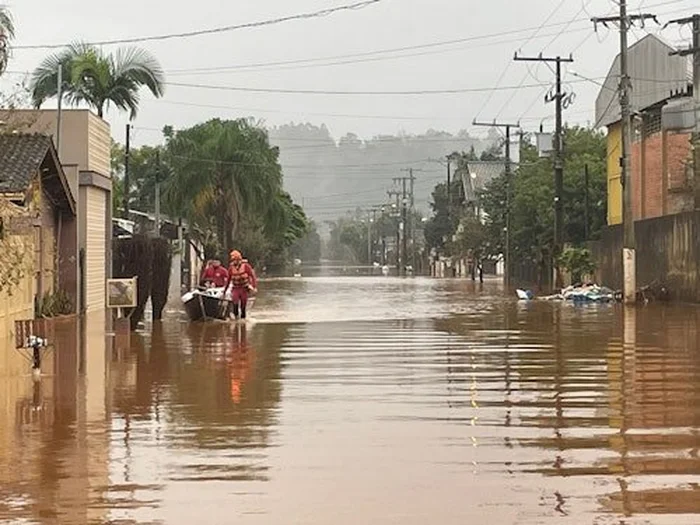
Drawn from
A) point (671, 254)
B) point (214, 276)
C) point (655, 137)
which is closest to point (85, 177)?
point (214, 276)

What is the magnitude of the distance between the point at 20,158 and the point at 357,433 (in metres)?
18.7

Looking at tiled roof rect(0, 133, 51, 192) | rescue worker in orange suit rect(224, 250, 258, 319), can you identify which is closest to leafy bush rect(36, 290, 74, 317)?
tiled roof rect(0, 133, 51, 192)

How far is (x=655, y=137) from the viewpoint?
55281 millimetres

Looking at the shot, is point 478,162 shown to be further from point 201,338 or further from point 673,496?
point 673,496

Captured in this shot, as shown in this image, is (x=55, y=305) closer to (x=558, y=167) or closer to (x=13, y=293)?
(x=13, y=293)

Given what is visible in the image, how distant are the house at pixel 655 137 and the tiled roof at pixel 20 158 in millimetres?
26049

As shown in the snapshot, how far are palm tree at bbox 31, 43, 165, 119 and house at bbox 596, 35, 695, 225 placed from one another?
18.4 m

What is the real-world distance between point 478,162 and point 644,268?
87.7m

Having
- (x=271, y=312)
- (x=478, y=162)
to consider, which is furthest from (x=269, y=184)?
(x=478, y=162)

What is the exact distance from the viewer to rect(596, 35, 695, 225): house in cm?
5206

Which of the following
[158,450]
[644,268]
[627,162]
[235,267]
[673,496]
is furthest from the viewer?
[644,268]

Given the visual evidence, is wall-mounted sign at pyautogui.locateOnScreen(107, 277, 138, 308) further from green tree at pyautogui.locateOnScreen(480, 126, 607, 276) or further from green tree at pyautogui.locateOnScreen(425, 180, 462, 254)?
green tree at pyautogui.locateOnScreen(425, 180, 462, 254)

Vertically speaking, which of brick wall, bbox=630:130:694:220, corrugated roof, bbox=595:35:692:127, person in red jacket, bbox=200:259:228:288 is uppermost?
corrugated roof, bbox=595:35:692:127

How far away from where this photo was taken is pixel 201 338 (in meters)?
25.3
